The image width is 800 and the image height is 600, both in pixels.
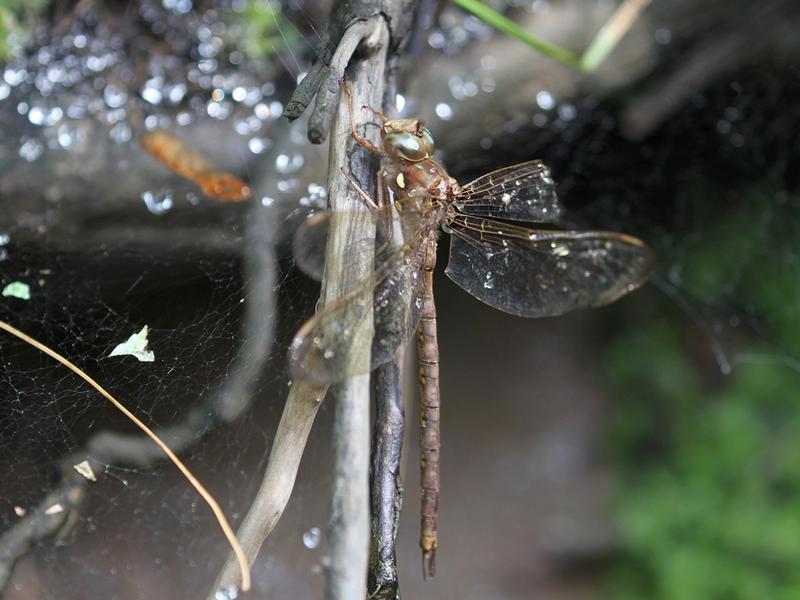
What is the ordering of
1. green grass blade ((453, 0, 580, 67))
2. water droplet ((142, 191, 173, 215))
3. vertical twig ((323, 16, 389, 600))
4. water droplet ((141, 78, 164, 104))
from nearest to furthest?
1. vertical twig ((323, 16, 389, 600))
2. green grass blade ((453, 0, 580, 67))
3. water droplet ((142, 191, 173, 215))
4. water droplet ((141, 78, 164, 104))

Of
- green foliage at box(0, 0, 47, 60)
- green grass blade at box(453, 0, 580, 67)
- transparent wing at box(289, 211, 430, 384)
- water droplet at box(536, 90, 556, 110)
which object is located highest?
green foliage at box(0, 0, 47, 60)

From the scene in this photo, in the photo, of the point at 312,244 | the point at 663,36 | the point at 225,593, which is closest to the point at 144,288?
the point at 312,244

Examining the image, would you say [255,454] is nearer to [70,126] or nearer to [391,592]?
[391,592]

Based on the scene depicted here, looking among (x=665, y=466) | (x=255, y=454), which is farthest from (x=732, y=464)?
(x=255, y=454)

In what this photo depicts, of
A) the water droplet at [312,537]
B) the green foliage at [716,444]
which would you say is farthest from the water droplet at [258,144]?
the green foliage at [716,444]

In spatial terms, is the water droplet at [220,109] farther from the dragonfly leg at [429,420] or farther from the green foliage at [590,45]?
the dragonfly leg at [429,420]

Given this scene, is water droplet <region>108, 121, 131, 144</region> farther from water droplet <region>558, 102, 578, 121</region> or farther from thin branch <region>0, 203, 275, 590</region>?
water droplet <region>558, 102, 578, 121</region>

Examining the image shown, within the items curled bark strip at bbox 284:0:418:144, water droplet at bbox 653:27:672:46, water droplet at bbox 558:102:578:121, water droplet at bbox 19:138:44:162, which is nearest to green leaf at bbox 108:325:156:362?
curled bark strip at bbox 284:0:418:144
